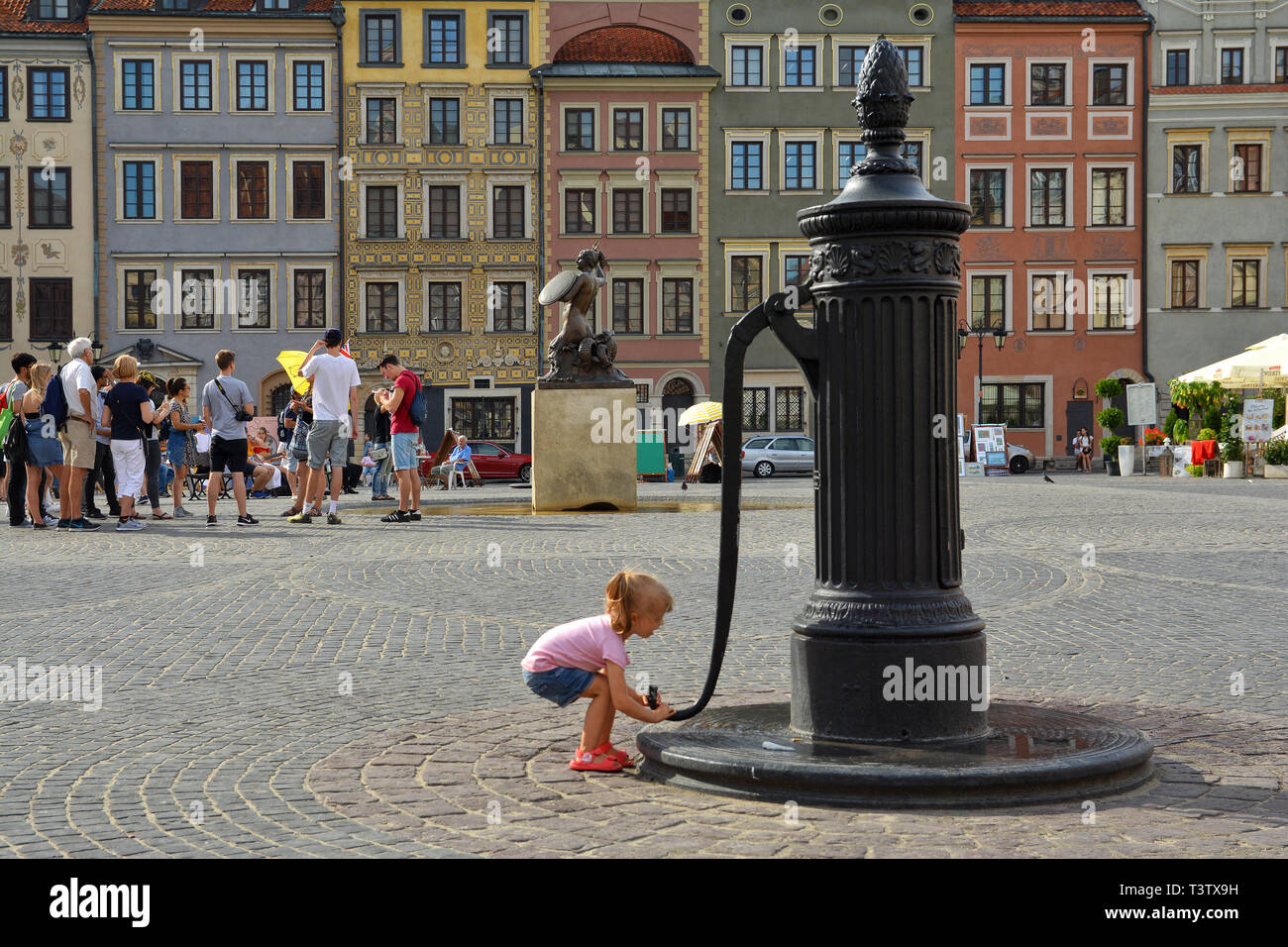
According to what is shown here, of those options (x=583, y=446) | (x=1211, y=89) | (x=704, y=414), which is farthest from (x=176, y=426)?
(x=1211, y=89)

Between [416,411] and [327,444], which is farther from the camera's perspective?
[416,411]

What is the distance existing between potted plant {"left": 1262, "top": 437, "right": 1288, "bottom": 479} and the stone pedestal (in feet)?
58.6

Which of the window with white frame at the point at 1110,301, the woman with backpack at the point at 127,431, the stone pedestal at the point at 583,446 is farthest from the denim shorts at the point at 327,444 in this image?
the window with white frame at the point at 1110,301

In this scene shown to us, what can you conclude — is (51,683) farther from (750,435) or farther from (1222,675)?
(750,435)

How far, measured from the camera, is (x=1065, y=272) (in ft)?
169

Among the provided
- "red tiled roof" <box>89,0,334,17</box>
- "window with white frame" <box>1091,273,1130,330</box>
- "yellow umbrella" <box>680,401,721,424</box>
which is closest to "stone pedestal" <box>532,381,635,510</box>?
"yellow umbrella" <box>680,401,721,424</box>

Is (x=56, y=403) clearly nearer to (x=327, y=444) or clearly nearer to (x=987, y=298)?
(x=327, y=444)

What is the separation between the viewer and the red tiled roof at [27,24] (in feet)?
159

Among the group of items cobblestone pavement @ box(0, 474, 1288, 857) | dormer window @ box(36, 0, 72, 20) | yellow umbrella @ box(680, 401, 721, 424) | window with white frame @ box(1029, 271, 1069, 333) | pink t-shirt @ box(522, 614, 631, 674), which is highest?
dormer window @ box(36, 0, 72, 20)

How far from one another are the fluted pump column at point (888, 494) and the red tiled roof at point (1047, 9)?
161 ft

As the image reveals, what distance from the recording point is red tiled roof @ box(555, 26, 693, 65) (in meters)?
50.5

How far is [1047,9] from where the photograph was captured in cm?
5094

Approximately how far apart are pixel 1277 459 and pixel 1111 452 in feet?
19.5

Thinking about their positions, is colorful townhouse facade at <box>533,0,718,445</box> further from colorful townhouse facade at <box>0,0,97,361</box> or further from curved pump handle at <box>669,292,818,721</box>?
curved pump handle at <box>669,292,818,721</box>
